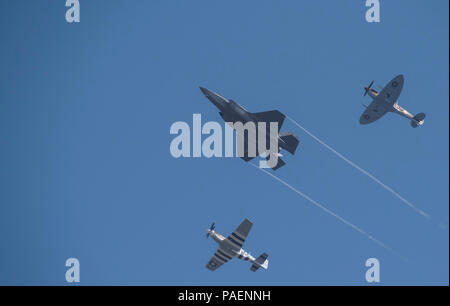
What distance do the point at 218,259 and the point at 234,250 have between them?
14.9 ft

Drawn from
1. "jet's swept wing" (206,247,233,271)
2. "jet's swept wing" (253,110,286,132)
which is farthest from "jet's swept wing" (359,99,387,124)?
"jet's swept wing" (206,247,233,271)

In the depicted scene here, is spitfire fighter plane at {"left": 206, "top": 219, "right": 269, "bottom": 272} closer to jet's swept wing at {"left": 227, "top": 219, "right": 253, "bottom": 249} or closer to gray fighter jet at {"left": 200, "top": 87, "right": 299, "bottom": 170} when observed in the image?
jet's swept wing at {"left": 227, "top": 219, "right": 253, "bottom": 249}

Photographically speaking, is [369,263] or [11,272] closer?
[369,263]

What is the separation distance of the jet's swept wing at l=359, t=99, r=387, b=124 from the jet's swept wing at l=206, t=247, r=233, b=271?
27171mm

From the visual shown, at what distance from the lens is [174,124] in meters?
73.1

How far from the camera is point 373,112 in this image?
→ 3036 inches

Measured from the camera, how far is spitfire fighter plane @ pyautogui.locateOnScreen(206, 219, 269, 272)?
219 ft

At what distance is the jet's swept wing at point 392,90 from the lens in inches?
2864

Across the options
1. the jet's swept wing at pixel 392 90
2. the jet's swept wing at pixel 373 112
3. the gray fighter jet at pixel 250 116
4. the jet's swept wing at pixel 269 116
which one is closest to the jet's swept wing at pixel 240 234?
the gray fighter jet at pixel 250 116

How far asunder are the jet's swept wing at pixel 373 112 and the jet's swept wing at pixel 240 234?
2443cm

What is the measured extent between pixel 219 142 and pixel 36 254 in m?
89.8

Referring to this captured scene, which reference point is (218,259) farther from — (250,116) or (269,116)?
(269,116)
